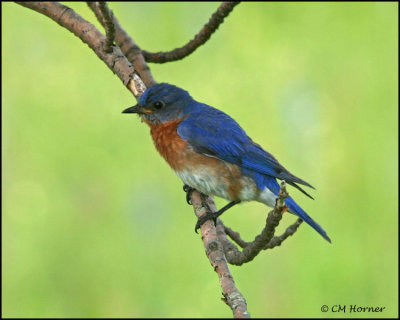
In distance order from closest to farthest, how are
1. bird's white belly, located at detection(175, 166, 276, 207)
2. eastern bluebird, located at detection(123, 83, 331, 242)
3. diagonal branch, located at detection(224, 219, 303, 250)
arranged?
diagonal branch, located at detection(224, 219, 303, 250) → bird's white belly, located at detection(175, 166, 276, 207) → eastern bluebird, located at detection(123, 83, 331, 242)

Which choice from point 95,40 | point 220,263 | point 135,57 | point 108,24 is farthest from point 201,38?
point 220,263

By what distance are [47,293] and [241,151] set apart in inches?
83.5

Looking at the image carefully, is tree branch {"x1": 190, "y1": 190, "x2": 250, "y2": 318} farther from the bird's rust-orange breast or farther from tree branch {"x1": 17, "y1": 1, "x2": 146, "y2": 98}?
tree branch {"x1": 17, "y1": 1, "x2": 146, "y2": 98}

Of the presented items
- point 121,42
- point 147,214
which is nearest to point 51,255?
point 147,214

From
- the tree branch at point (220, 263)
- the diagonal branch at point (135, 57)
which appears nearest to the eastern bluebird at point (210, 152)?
the diagonal branch at point (135, 57)

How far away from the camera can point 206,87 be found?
20.7ft

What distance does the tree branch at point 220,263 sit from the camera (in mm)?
2633

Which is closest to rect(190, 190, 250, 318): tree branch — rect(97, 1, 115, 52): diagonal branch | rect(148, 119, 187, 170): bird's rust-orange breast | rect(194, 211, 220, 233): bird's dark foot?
rect(194, 211, 220, 233): bird's dark foot

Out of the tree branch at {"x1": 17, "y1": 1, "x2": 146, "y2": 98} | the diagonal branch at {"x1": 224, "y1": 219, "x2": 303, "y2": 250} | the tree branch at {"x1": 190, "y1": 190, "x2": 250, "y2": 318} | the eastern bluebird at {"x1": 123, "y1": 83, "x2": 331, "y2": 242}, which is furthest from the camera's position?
the eastern bluebird at {"x1": 123, "y1": 83, "x2": 331, "y2": 242}

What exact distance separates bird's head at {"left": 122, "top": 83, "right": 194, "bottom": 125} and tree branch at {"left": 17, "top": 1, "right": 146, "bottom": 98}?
13 cm

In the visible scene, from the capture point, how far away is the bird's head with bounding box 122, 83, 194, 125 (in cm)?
411

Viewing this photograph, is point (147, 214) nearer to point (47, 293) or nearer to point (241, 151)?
point (47, 293)

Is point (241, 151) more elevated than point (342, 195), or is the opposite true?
point (342, 195)

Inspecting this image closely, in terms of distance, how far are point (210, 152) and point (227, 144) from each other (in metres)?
0.11
